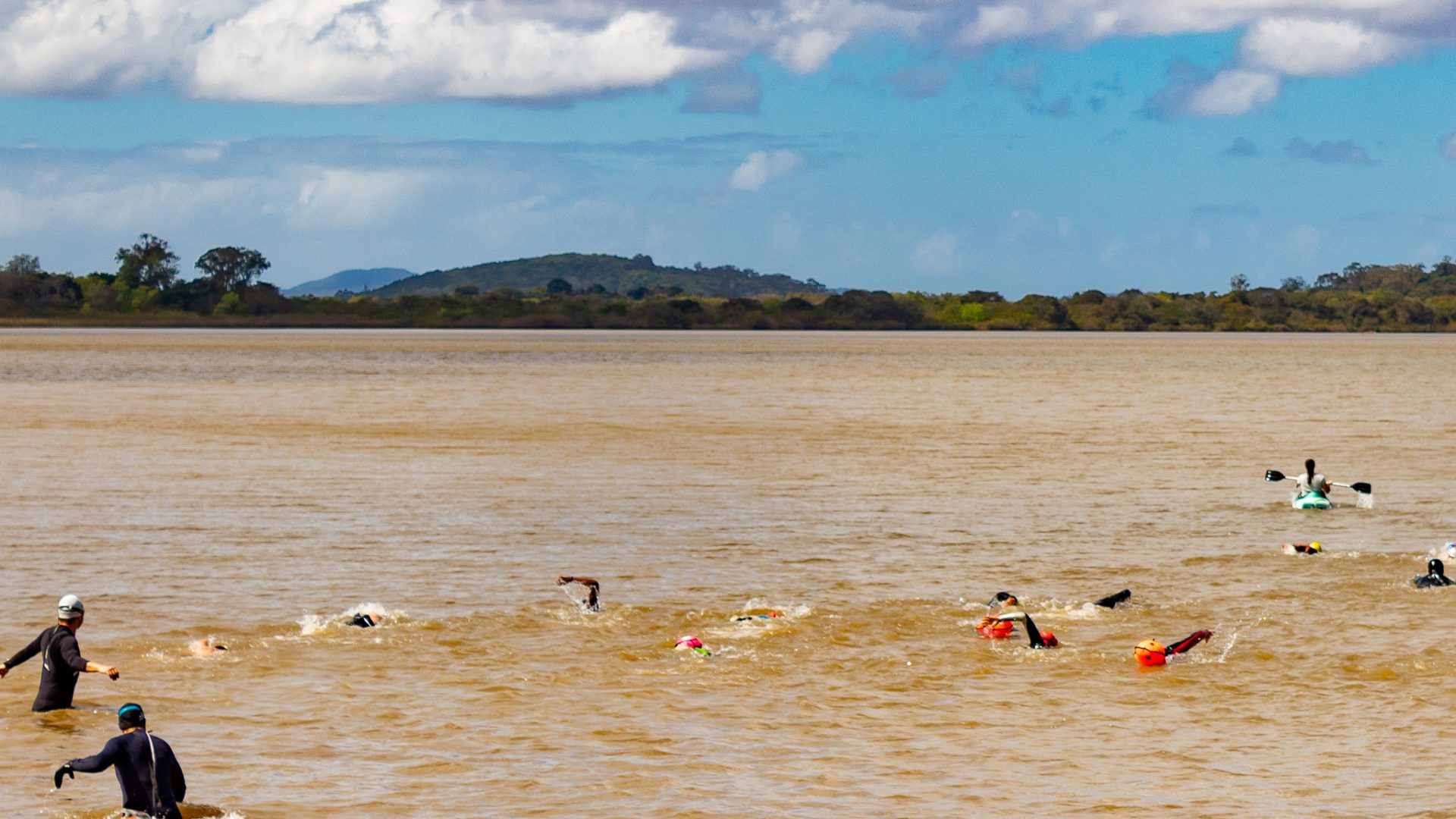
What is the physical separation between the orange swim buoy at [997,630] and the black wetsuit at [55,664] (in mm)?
13034

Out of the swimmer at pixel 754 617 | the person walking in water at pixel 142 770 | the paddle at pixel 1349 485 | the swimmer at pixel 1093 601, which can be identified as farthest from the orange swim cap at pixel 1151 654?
the paddle at pixel 1349 485

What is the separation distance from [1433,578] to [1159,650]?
8668 millimetres

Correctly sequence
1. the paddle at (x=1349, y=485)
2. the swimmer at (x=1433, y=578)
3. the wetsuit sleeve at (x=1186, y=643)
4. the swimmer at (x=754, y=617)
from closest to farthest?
the wetsuit sleeve at (x=1186, y=643) < the swimmer at (x=754, y=617) < the swimmer at (x=1433, y=578) < the paddle at (x=1349, y=485)

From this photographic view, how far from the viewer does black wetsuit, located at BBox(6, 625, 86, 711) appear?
2066cm

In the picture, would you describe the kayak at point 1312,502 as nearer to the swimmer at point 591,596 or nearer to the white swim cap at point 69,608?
the swimmer at point 591,596

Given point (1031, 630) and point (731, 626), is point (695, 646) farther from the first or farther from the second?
point (1031, 630)

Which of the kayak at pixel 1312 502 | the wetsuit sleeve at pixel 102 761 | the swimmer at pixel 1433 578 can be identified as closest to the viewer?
the wetsuit sleeve at pixel 102 761

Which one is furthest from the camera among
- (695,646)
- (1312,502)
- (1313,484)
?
(1313,484)

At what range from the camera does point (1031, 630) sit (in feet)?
81.0

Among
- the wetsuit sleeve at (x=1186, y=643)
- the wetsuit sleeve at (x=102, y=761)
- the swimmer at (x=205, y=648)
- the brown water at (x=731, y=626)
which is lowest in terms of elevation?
the brown water at (x=731, y=626)

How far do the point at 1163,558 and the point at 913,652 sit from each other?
1122 cm

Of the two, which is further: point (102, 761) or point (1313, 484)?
point (1313, 484)

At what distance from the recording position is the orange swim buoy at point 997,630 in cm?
2555

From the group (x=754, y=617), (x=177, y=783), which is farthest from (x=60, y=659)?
(x=754, y=617)
